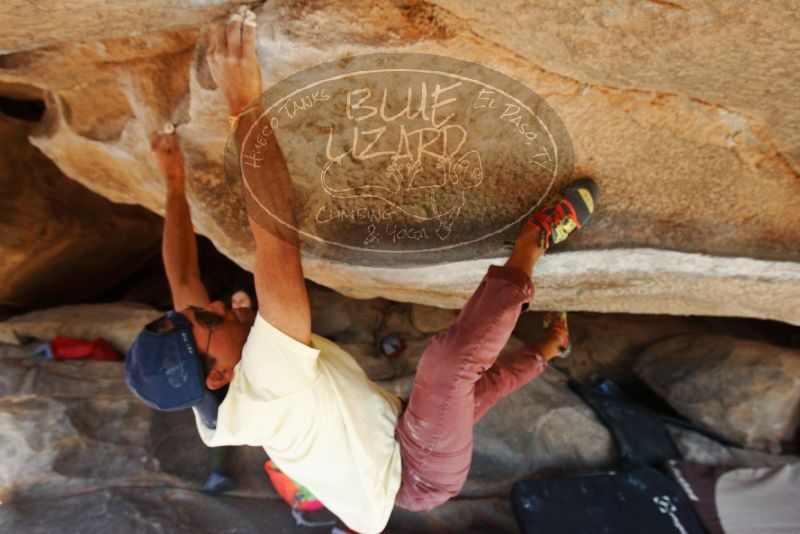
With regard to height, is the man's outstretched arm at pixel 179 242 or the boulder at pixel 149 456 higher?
the man's outstretched arm at pixel 179 242

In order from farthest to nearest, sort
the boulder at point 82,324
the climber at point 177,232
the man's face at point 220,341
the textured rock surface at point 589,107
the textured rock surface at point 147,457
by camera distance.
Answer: the boulder at point 82,324 < the textured rock surface at point 147,457 < the climber at point 177,232 < the man's face at point 220,341 < the textured rock surface at point 589,107

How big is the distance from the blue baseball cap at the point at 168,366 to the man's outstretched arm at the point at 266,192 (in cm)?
22

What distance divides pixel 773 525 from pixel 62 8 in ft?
8.79

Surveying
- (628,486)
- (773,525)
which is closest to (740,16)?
(628,486)

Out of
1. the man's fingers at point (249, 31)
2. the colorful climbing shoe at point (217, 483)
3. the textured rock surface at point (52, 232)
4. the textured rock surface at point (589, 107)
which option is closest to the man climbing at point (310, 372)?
the man's fingers at point (249, 31)

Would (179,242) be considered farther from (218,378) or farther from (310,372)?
(310,372)

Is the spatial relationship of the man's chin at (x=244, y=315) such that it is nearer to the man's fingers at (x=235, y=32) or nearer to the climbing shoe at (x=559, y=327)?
the man's fingers at (x=235, y=32)

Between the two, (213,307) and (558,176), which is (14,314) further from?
(558,176)

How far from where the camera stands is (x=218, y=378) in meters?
1.25

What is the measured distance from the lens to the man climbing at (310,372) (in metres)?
1.10

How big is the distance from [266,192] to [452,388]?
2.16 feet

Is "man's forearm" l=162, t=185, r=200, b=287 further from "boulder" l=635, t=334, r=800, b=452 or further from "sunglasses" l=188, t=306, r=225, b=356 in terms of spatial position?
"boulder" l=635, t=334, r=800, b=452

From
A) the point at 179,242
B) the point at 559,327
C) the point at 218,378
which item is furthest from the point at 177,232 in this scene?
the point at 559,327

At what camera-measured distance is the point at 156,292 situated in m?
3.15
